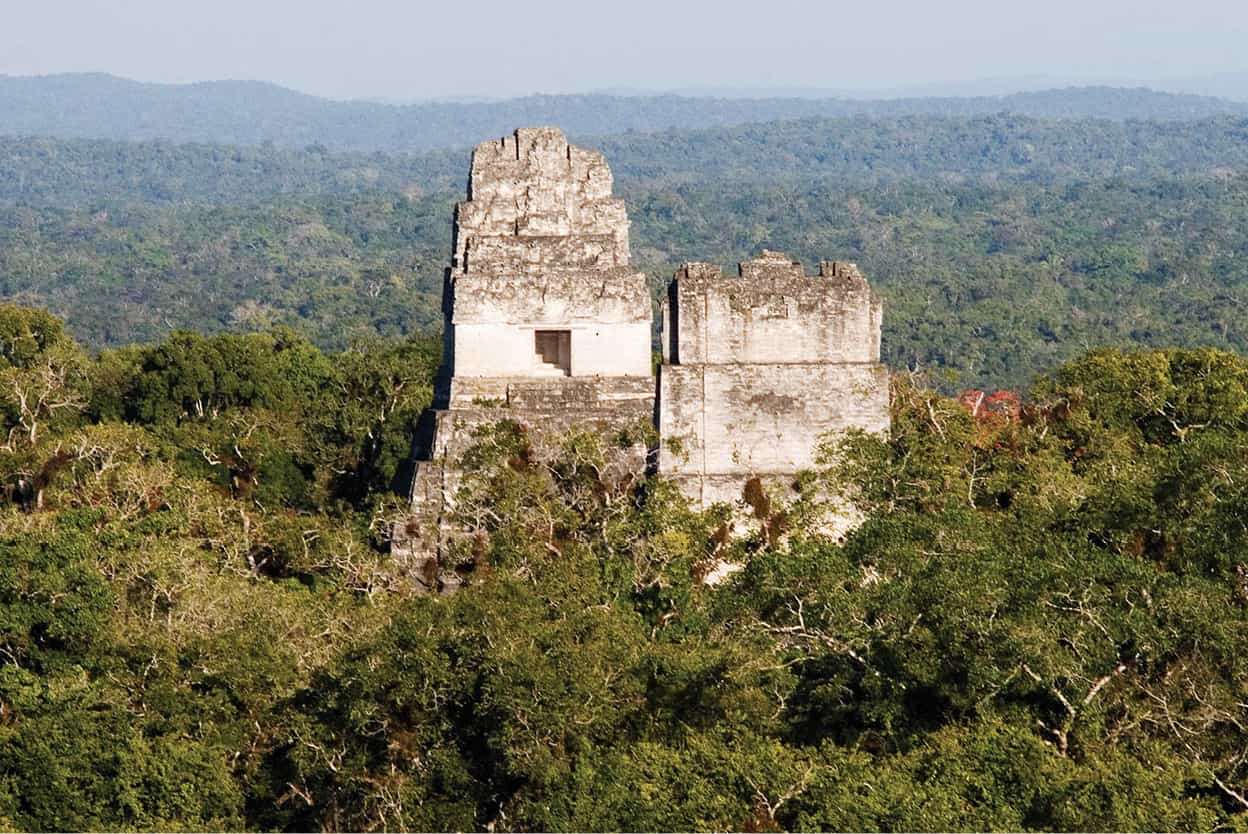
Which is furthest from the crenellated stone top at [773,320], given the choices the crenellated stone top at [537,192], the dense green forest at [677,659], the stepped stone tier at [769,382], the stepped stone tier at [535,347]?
the crenellated stone top at [537,192]

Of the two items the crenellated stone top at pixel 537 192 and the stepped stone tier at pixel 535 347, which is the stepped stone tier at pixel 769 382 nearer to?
the stepped stone tier at pixel 535 347

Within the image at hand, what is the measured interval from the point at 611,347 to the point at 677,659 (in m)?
8.15

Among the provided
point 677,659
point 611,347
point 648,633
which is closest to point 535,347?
point 611,347

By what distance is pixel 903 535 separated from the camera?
18547 mm

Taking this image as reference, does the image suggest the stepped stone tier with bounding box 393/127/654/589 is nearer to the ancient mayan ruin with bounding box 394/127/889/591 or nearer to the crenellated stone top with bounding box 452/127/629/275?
the ancient mayan ruin with bounding box 394/127/889/591

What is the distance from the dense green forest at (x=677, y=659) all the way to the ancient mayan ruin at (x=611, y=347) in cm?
47

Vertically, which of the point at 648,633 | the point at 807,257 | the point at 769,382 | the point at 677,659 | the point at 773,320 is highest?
the point at 773,320

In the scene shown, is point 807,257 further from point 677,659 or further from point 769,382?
point 677,659

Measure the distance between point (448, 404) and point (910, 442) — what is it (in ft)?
17.9

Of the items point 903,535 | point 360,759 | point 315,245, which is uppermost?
point 903,535

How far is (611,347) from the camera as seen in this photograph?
81.7 ft

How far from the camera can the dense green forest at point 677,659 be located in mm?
15461

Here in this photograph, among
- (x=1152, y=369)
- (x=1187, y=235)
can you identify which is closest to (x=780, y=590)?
(x=1152, y=369)

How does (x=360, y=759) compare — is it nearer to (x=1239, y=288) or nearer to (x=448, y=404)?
(x=448, y=404)
